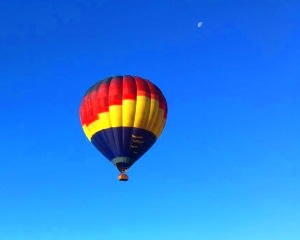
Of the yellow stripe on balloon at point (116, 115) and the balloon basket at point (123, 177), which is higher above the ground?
the yellow stripe on balloon at point (116, 115)

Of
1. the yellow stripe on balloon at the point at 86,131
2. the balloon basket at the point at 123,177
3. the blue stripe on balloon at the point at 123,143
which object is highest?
the yellow stripe on balloon at the point at 86,131

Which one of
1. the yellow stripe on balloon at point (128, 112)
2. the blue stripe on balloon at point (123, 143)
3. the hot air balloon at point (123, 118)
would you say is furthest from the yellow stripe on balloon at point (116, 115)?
the blue stripe on balloon at point (123, 143)

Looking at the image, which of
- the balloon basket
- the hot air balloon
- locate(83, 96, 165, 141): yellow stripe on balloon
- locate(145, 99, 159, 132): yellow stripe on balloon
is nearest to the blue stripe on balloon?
the hot air balloon

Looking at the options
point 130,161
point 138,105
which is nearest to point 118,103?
point 138,105

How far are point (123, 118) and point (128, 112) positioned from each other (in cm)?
57

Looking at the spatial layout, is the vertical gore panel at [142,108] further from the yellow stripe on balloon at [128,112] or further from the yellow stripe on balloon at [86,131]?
the yellow stripe on balloon at [86,131]

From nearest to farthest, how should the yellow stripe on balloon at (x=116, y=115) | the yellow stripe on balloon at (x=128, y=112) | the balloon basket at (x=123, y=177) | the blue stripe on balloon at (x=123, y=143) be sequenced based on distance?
the balloon basket at (x=123, y=177)
the blue stripe on balloon at (x=123, y=143)
the yellow stripe on balloon at (x=128, y=112)
the yellow stripe on balloon at (x=116, y=115)

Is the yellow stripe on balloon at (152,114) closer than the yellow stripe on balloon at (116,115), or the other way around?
the yellow stripe on balloon at (116,115)

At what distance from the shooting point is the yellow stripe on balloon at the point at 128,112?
4530cm

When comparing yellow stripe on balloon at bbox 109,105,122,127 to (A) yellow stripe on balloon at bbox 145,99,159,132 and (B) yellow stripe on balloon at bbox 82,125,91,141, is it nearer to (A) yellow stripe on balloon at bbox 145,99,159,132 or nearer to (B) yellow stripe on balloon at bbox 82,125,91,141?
(A) yellow stripe on balloon at bbox 145,99,159,132

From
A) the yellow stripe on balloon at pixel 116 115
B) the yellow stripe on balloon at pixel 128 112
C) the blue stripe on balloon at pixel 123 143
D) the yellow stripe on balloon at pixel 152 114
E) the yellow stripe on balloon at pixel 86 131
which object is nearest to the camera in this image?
the blue stripe on balloon at pixel 123 143

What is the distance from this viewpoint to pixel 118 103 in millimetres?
45438

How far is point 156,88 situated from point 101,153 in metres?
6.46

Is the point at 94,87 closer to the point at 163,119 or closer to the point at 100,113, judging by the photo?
the point at 100,113
